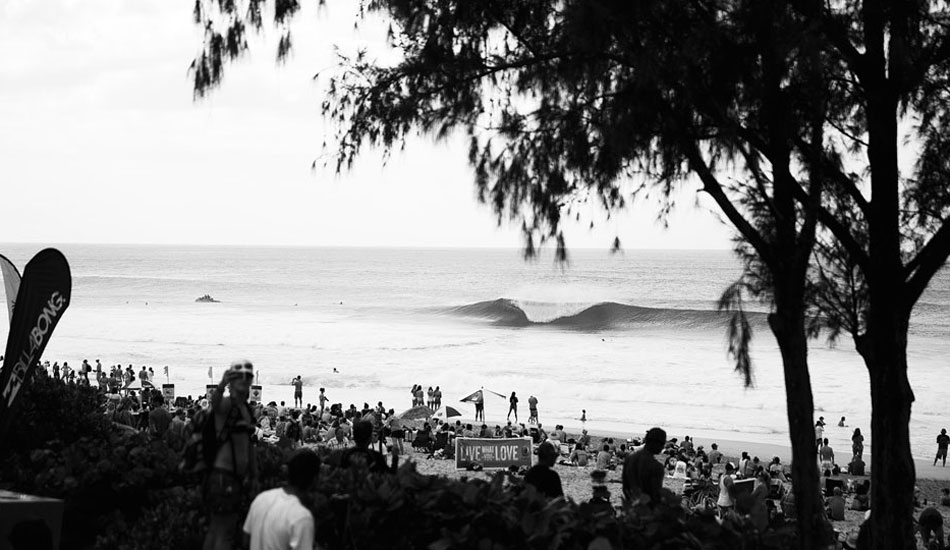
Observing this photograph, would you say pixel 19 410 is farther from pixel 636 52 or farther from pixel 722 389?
pixel 722 389

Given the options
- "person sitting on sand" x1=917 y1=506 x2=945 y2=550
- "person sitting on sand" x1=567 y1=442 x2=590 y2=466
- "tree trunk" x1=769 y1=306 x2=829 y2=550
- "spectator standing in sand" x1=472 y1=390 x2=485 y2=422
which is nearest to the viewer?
"tree trunk" x1=769 y1=306 x2=829 y2=550

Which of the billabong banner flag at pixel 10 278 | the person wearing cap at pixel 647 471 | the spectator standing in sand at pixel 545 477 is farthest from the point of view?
the billabong banner flag at pixel 10 278

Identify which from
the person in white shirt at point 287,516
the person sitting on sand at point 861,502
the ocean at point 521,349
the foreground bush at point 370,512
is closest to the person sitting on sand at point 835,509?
the person sitting on sand at point 861,502

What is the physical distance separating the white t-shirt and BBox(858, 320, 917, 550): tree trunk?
4.93 meters

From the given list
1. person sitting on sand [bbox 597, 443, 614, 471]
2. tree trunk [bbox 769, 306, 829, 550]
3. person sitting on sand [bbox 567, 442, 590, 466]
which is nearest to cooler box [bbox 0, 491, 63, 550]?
tree trunk [bbox 769, 306, 829, 550]

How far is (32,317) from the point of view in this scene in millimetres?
8773

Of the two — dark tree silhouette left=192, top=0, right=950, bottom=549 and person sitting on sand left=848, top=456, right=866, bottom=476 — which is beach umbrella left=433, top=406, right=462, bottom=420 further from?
dark tree silhouette left=192, top=0, right=950, bottom=549

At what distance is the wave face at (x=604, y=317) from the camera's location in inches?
3054

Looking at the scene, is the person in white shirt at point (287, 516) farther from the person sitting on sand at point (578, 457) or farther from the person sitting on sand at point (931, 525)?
the person sitting on sand at point (578, 457)

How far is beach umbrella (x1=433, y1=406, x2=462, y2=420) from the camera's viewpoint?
1131 inches

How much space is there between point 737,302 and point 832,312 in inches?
38.4

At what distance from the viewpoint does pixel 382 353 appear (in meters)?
58.2

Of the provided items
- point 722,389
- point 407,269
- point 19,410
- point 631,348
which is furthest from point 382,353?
point 407,269

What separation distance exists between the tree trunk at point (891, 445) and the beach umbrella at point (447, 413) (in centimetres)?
2111
